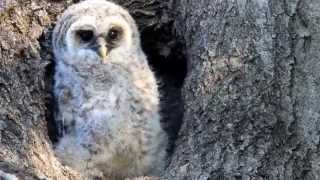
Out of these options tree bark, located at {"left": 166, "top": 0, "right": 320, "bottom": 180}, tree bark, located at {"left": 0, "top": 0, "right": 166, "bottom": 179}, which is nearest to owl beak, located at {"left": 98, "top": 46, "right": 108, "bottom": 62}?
tree bark, located at {"left": 0, "top": 0, "right": 166, "bottom": 179}

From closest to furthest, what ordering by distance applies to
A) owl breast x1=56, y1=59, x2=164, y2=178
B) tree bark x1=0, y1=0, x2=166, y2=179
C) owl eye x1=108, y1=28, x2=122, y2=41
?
tree bark x1=0, y1=0, x2=166, y2=179
owl breast x1=56, y1=59, x2=164, y2=178
owl eye x1=108, y1=28, x2=122, y2=41

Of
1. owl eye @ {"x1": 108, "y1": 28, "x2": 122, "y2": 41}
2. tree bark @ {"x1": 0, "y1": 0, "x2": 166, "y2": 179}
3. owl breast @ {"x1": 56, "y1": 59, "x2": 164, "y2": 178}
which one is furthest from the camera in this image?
owl eye @ {"x1": 108, "y1": 28, "x2": 122, "y2": 41}

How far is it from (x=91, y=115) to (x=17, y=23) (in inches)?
18.5

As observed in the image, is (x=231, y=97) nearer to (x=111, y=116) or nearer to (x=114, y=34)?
(x=111, y=116)

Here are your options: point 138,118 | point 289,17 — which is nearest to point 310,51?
point 289,17

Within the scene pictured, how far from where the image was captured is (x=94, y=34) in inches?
120

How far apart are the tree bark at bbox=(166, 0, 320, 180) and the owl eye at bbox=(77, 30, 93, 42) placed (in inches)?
18.3

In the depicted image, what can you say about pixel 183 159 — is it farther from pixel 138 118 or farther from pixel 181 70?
pixel 181 70

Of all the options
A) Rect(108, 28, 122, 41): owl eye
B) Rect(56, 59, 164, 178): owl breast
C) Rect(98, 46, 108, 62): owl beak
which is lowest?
Rect(56, 59, 164, 178): owl breast

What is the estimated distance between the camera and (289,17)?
2787mm

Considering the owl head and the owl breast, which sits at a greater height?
the owl head

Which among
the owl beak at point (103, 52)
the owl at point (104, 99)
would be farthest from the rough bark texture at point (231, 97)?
the owl beak at point (103, 52)

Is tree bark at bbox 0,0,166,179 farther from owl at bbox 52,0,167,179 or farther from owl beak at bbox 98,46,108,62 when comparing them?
owl beak at bbox 98,46,108,62

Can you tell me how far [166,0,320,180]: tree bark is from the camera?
8.67 feet
